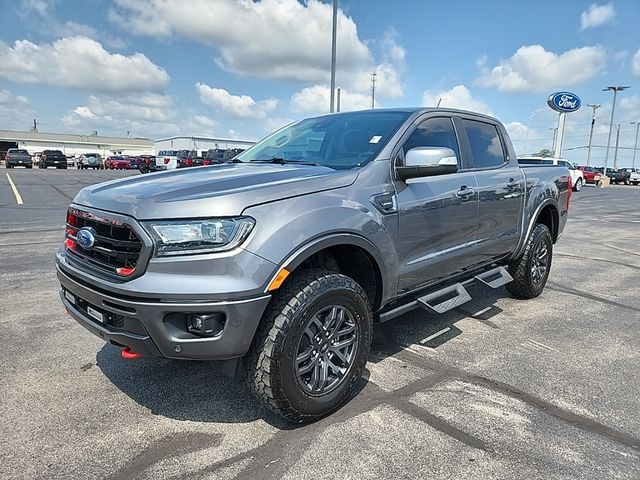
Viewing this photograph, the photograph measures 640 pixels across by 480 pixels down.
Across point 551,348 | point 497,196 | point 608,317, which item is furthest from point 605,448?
point 608,317

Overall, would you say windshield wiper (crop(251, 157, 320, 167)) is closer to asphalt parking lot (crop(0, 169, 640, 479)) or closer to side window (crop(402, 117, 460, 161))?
side window (crop(402, 117, 460, 161))

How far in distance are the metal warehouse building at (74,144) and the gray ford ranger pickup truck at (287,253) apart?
289 ft

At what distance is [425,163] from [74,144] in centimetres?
10164

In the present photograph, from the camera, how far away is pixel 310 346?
280 centimetres

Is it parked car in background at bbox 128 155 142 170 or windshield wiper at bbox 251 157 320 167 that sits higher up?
windshield wiper at bbox 251 157 320 167

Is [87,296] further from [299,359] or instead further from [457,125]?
[457,125]

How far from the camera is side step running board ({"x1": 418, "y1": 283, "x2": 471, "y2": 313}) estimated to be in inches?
145

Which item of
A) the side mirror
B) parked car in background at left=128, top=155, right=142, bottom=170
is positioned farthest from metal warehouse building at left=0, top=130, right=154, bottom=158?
the side mirror

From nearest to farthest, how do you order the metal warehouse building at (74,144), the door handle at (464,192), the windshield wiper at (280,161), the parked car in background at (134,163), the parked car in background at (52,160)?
the windshield wiper at (280,161), the door handle at (464,192), the parked car in background at (52,160), the parked car in background at (134,163), the metal warehouse building at (74,144)

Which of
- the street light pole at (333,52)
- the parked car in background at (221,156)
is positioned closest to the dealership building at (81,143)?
the parked car in background at (221,156)

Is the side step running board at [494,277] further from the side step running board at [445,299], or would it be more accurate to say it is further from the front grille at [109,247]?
the front grille at [109,247]

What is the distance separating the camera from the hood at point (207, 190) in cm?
245

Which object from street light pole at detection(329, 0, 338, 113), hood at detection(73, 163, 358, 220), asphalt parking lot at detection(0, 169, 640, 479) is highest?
street light pole at detection(329, 0, 338, 113)

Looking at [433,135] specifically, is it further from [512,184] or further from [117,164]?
[117,164]
